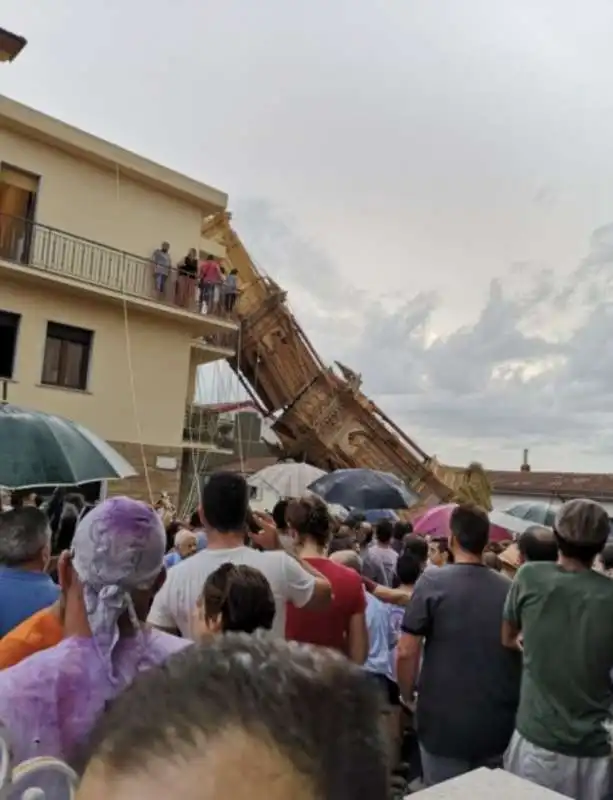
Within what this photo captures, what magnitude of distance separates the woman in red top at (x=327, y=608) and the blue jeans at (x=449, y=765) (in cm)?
57

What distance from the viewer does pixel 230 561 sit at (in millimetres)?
3033

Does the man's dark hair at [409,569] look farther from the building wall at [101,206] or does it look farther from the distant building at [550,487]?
the distant building at [550,487]

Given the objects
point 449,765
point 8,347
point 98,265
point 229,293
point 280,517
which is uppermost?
point 98,265

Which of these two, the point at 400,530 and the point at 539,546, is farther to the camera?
the point at 400,530

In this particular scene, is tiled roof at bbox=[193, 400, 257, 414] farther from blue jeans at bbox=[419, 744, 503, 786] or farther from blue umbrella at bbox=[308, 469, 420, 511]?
blue jeans at bbox=[419, 744, 503, 786]

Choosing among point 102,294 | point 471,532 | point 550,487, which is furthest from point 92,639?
point 550,487

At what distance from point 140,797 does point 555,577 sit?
2.74 meters

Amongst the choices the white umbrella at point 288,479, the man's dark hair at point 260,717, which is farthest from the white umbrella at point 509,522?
the man's dark hair at point 260,717

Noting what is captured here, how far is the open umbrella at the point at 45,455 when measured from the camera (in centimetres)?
494

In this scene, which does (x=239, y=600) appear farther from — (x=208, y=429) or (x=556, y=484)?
(x=556, y=484)

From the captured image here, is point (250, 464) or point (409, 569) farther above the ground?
point (250, 464)

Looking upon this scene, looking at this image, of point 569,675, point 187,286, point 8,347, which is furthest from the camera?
point 187,286

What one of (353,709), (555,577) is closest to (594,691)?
Result: (555,577)

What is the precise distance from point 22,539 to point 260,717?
2951 millimetres
